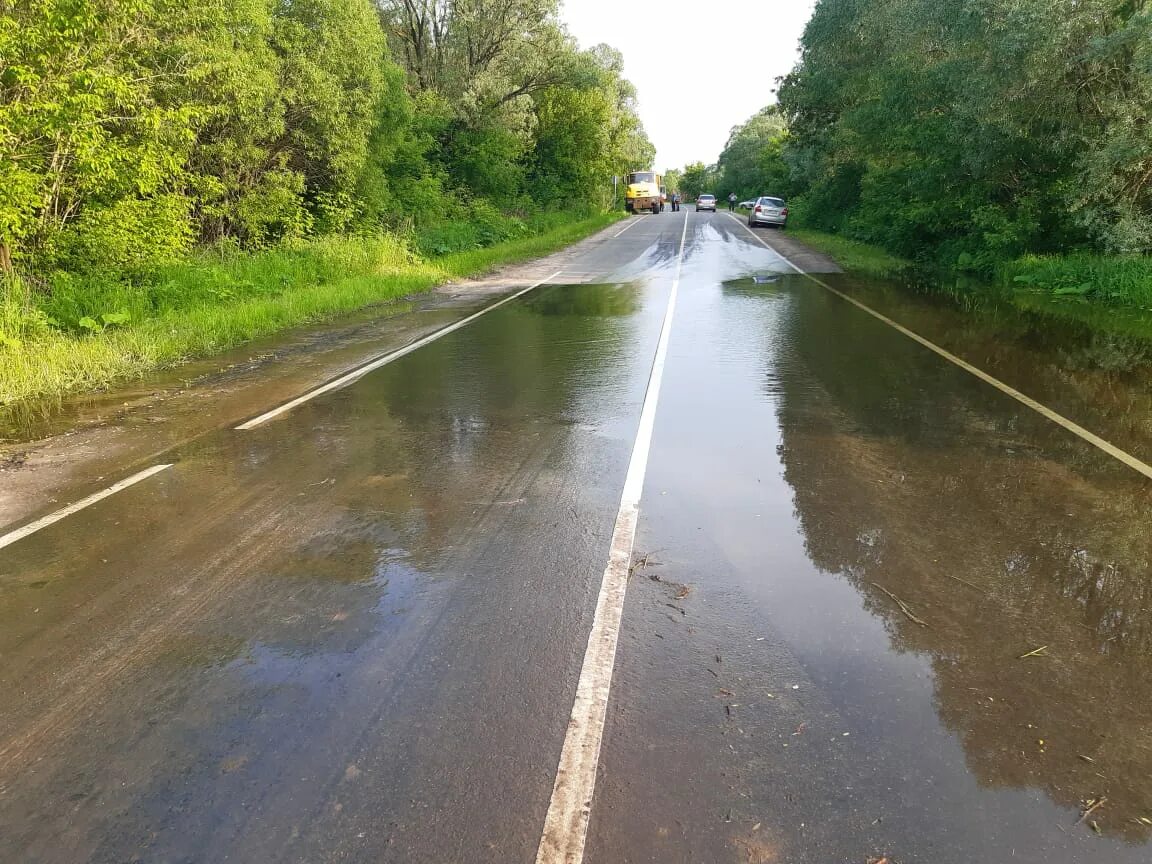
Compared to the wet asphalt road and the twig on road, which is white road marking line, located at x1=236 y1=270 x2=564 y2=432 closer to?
the wet asphalt road

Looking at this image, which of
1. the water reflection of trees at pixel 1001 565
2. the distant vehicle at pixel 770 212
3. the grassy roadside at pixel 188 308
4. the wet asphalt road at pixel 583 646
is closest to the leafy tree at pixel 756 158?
the distant vehicle at pixel 770 212

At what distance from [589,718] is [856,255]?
85.9 feet

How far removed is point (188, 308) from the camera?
45.2 feet

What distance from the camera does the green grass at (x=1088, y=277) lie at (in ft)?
49.8

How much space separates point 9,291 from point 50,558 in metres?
8.48

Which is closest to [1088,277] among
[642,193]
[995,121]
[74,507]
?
[995,121]

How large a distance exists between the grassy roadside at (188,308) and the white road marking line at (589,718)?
24.0ft

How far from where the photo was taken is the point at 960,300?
54.2 feet

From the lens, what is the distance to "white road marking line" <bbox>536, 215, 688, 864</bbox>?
270 cm

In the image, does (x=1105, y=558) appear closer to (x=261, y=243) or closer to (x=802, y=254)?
(x=261, y=243)

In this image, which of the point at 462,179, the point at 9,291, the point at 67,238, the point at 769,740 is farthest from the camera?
the point at 462,179

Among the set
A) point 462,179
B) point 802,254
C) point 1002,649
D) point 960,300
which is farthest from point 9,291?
point 462,179

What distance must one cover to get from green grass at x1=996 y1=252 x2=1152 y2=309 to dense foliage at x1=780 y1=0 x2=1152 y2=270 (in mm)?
377

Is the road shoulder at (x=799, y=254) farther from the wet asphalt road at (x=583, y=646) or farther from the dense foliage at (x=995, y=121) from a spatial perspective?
the wet asphalt road at (x=583, y=646)
